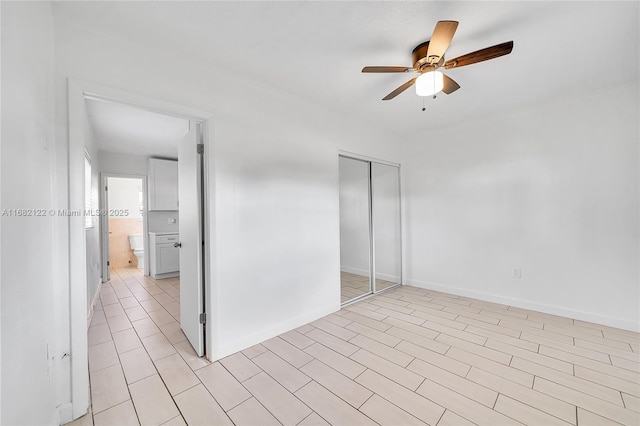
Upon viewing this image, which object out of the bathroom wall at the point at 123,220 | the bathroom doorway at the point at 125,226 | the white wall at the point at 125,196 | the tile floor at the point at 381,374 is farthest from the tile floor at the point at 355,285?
the white wall at the point at 125,196

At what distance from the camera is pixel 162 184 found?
5.11 meters

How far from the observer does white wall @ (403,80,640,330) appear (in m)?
2.68

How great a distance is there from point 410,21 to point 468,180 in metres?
2.58

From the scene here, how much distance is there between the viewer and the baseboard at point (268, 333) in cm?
221

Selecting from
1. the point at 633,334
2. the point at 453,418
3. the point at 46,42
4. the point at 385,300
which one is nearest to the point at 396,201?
the point at 385,300

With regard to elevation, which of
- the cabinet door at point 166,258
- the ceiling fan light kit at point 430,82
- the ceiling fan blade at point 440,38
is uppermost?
the ceiling fan blade at point 440,38

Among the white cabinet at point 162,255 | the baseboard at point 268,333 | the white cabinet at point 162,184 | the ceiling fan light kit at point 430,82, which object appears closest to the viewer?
the ceiling fan light kit at point 430,82

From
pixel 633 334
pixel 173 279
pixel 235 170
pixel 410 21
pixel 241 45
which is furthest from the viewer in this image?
pixel 173 279

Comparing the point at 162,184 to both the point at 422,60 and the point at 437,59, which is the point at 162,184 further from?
the point at 437,59

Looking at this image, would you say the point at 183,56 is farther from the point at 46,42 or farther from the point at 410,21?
the point at 410,21

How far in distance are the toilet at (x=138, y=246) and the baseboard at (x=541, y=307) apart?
18.8 ft

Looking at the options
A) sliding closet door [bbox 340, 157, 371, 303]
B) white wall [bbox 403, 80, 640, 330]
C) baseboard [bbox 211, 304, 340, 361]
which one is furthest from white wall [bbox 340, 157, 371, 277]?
baseboard [bbox 211, 304, 340, 361]

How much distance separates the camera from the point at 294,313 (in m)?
2.76

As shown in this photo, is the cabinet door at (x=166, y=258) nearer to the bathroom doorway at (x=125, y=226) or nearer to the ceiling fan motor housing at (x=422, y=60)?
the bathroom doorway at (x=125, y=226)
